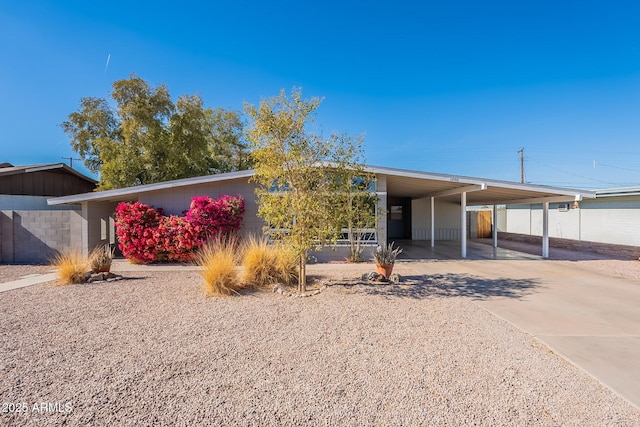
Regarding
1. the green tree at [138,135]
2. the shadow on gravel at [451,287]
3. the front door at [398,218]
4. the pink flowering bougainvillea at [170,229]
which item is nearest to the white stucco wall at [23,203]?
the green tree at [138,135]

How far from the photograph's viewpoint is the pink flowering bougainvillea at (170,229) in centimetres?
897

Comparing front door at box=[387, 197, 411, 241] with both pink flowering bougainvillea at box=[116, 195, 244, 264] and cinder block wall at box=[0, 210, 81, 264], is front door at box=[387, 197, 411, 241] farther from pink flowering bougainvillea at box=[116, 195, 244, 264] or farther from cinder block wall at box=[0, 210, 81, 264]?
cinder block wall at box=[0, 210, 81, 264]

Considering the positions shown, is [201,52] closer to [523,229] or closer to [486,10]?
[486,10]

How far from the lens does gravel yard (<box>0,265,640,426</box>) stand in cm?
228

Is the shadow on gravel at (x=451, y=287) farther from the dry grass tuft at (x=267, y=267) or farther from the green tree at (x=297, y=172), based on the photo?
the green tree at (x=297, y=172)

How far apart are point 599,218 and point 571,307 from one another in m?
12.7

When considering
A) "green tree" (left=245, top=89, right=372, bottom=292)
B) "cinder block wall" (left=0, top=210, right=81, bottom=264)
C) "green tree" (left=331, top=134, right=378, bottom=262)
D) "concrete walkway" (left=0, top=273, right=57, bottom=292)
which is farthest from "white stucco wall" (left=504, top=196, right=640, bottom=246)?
"cinder block wall" (left=0, top=210, right=81, bottom=264)

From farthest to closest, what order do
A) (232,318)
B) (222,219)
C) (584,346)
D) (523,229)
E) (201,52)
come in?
(523,229), (201,52), (222,219), (232,318), (584,346)

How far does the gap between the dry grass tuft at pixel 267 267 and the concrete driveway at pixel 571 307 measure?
3701 millimetres

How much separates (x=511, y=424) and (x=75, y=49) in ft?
49.6

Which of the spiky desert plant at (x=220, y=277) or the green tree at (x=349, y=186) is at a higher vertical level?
the green tree at (x=349, y=186)

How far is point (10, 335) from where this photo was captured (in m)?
3.87

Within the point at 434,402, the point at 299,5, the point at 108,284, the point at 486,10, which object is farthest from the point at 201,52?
the point at 434,402

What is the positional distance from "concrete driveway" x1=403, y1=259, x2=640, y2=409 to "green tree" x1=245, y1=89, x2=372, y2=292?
3256 millimetres
